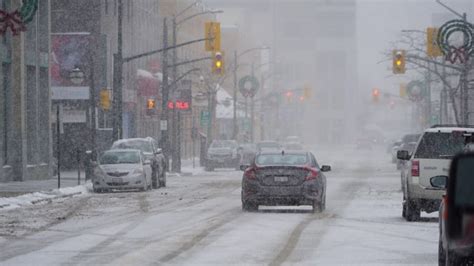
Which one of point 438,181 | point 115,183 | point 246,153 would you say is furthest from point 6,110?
point 438,181

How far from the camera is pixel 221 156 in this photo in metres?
74.1

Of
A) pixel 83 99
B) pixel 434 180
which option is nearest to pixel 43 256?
pixel 434 180

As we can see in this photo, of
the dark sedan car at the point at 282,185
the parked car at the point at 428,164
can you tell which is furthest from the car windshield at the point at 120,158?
the parked car at the point at 428,164

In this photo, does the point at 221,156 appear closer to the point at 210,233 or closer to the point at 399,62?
the point at 399,62

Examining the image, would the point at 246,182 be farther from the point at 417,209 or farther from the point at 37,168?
the point at 37,168

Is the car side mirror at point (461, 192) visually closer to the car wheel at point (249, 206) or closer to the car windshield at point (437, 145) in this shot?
the car windshield at point (437, 145)

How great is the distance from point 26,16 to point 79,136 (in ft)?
102

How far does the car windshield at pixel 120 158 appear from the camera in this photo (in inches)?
1757

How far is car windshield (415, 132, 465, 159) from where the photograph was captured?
2614 centimetres

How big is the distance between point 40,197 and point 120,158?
279 inches

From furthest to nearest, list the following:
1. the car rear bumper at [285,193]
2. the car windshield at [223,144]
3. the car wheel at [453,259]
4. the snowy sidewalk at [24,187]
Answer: the car windshield at [223,144] < the snowy sidewalk at [24,187] < the car rear bumper at [285,193] < the car wheel at [453,259]

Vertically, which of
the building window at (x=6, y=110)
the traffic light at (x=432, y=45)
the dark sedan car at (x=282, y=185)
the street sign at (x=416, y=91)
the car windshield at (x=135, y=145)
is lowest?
the dark sedan car at (x=282, y=185)

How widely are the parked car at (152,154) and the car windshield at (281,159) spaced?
15.4 m

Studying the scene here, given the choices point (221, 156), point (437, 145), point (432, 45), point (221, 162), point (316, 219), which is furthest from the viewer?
point (221, 156)
